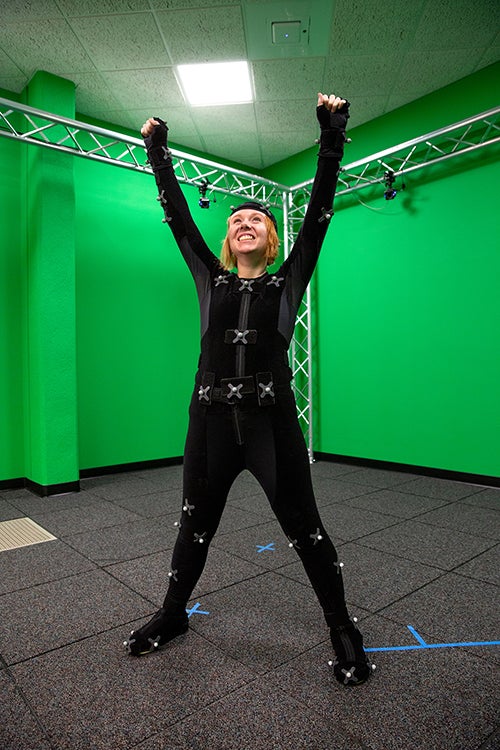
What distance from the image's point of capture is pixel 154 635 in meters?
1.84

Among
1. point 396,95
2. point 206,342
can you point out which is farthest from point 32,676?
point 396,95

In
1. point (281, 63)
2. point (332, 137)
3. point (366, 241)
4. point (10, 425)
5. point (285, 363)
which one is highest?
point (281, 63)

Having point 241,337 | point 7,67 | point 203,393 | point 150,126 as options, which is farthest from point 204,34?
point 203,393

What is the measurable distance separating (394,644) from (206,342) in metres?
1.36

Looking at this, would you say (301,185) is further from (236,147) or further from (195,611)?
(195,611)

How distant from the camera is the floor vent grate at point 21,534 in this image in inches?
123

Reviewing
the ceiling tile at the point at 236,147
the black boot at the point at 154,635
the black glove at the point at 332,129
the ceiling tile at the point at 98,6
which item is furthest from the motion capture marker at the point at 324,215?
the ceiling tile at the point at 236,147

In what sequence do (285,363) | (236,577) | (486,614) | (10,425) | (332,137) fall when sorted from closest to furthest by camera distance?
(332,137)
(285,363)
(486,614)
(236,577)
(10,425)

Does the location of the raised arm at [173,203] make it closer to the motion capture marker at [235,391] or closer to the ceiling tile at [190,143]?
the motion capture marker at [235,391]

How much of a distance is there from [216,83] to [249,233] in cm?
354

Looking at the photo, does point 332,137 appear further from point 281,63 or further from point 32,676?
point 281,63

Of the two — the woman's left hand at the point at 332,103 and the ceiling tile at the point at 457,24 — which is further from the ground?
the ceiling tile at the point at 457,24

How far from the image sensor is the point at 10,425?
15.2 ft

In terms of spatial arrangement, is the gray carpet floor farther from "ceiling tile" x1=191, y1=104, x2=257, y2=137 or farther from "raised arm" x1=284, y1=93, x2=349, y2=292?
"ceiling tile" x1=191, y1=104, x2=257, y2=137
